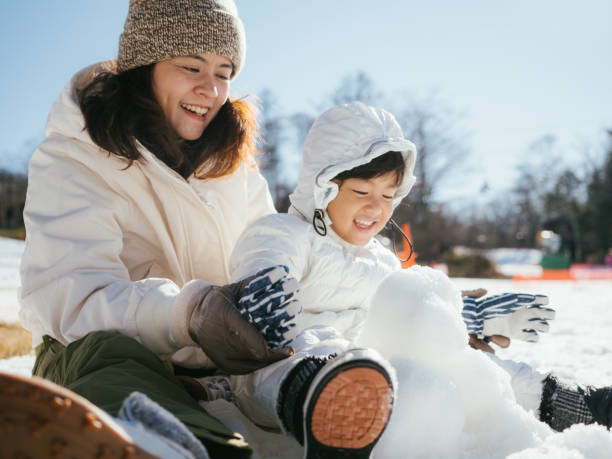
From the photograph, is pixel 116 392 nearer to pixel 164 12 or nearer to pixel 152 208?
pixel 152 208

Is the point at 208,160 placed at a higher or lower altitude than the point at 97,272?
higher

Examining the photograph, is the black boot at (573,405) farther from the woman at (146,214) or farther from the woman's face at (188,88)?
the woman's face at (188,88)

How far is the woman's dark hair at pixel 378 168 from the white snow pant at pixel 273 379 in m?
0.67

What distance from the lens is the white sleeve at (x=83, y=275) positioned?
48.8 inches

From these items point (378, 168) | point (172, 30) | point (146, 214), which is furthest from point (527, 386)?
point (172, 30)

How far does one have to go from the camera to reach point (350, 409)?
2.86 ft

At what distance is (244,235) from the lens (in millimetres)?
1688

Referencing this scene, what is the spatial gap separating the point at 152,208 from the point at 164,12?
0.65 metres

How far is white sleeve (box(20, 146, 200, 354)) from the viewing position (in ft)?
4.07

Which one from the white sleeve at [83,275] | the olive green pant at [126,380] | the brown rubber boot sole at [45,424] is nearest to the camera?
the brown rubber boot sole at [45,424]

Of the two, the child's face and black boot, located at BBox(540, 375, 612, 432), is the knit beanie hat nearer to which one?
the child's face

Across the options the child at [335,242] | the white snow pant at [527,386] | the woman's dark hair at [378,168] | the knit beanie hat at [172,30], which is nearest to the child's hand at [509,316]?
the child at [335,242]

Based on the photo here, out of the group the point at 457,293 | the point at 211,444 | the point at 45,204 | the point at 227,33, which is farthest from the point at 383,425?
the point at 227,33

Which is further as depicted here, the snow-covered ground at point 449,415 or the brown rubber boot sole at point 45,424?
the snow-covered ground at point 449,415
